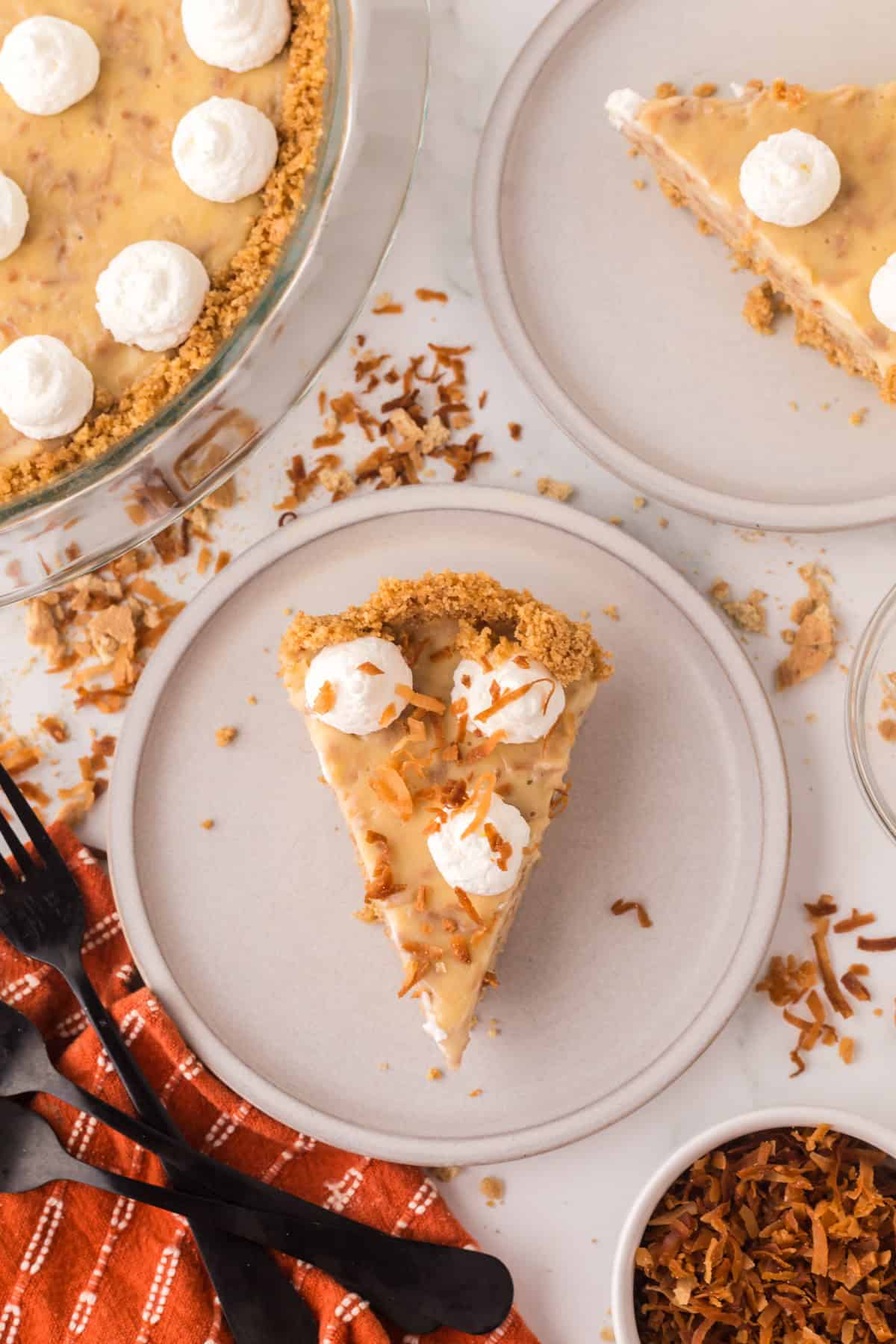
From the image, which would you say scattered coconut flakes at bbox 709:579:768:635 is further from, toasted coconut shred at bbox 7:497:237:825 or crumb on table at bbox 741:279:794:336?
toasted coconut shred at bbox 7:497:237:825

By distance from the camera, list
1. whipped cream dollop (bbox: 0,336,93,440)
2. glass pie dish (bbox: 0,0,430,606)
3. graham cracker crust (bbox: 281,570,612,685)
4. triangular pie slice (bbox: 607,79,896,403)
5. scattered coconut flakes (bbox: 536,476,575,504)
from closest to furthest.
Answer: whipped cream dollop (bbox: 0,336,93,440), glass pie dish (bbox: 0,0,430,606), graham cracker crust (bbox: 281,570,612,685), triangular pie slice (bbox: 607,79,896,403), scattered coconut flakes (bbox: 536,476,575,504)

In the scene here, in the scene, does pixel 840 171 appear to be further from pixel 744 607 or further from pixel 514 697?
pixel 514 697

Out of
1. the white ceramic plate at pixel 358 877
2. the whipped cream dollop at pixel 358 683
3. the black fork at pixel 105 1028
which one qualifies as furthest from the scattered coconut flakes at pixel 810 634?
the black fork at pixel 105 1028

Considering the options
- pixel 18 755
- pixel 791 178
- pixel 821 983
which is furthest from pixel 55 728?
pixel 791 178

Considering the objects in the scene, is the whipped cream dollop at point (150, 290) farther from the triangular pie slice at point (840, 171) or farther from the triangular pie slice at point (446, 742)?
the triangular pie slice at point (840, 171)

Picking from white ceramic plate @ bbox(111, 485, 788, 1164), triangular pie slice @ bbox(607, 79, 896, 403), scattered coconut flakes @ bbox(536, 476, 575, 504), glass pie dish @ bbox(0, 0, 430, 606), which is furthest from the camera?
scattered coconut flakes @ bbox(536, 476, 575, 504)

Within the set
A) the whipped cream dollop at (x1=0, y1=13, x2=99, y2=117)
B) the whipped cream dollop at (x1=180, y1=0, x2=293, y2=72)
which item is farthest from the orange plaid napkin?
the whipped cream dollop at (x1=180, y1=0, x2=293, y2=72)

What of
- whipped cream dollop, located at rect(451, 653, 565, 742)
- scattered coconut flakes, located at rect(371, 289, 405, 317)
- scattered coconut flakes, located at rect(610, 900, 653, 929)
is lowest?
scattered coconut flakes, located at rect(610, 900, 653, 929)
